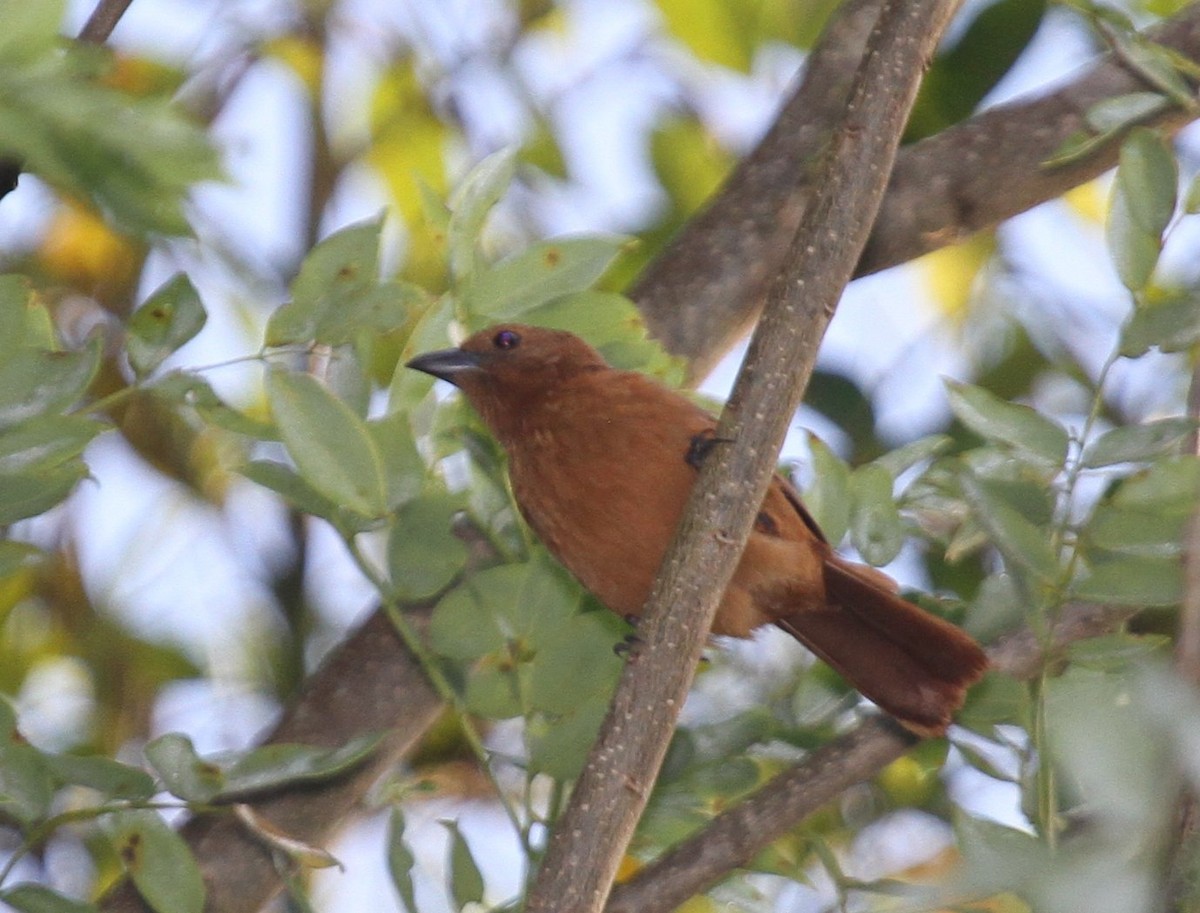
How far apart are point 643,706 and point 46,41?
148cm

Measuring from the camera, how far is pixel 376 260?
2609mm

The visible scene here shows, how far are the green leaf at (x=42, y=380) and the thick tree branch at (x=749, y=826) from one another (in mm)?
1279

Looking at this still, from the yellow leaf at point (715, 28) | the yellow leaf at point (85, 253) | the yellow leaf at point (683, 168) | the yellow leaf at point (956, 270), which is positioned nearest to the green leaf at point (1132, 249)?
the yellow leaf at point (715, 28)

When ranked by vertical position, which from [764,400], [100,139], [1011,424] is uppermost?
[100,139]

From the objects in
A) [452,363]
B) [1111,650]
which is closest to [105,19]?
[452,363]

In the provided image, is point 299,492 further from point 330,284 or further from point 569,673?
point 569,673

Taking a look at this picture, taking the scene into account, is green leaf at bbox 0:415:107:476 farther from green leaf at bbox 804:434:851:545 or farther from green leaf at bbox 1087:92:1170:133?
green leaf at bbox 1087:92:1170:133

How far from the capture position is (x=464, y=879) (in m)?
2.71

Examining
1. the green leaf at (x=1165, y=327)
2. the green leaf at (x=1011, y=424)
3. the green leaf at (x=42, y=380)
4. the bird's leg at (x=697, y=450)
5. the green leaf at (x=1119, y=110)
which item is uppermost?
the green leaf at (x=1119, y=110)

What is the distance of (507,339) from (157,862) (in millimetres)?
1605

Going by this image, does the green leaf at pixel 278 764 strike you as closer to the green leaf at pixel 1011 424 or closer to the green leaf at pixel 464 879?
the green leaf at pixel 464 879

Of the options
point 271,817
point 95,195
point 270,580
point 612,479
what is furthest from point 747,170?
point 95,195

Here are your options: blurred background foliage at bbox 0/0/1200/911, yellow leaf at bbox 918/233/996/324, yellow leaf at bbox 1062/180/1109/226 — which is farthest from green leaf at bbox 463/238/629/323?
yellow leaf at bbox 1062/180/1109/226

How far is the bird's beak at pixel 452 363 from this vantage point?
344 centimetres
